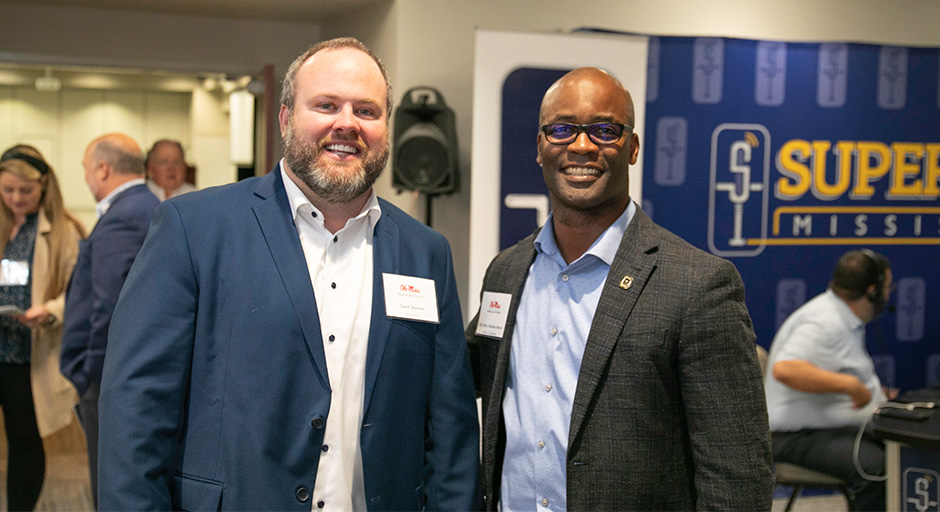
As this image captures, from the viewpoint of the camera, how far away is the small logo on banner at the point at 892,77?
185 inches

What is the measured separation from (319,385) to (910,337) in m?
4.25

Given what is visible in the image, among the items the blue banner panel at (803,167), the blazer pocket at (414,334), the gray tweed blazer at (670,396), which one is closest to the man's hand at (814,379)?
the blue banner panel at (803,167)

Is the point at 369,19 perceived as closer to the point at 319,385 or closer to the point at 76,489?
the point at 76,489

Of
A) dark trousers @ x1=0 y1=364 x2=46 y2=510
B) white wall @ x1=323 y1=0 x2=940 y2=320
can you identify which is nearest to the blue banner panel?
white wall @ x1=323 y1=0 x2=940 y2=320

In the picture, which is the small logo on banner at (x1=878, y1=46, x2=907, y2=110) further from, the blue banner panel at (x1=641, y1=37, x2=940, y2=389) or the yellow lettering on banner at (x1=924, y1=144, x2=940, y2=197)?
the yellow lettering on banner at (x1=924, y1=144, x2=940, y2=197)

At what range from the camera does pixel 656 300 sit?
1.62m

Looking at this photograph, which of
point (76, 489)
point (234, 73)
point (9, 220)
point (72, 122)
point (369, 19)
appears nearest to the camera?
point (9, 220)

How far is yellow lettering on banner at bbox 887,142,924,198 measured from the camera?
4711 mm

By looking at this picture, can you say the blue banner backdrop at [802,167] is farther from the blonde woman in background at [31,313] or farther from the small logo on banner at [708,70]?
the blonde woman in background at [31,313]

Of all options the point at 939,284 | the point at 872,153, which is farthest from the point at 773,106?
the point at 939,284

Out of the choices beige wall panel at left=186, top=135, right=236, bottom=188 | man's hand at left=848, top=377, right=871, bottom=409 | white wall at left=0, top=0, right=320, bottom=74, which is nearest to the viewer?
man's hand at left=848, top=377, right=871, bottom=409

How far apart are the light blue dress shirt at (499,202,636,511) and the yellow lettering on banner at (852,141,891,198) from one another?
3.40 m

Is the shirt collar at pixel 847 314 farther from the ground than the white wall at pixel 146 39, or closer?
closer

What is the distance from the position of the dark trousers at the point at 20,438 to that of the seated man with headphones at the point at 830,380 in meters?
3.21
